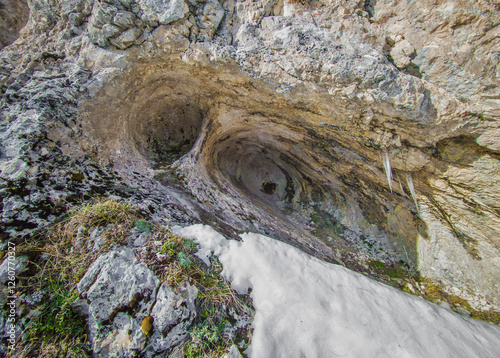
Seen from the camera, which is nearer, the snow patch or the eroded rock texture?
the snow patch

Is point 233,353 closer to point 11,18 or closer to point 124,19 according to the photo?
point 124,19

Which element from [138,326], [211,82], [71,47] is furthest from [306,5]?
[138,326]

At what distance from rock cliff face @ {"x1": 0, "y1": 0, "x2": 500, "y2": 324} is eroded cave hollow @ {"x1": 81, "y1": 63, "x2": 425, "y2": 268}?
0.11 ft

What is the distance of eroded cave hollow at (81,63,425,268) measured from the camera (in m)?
3.30

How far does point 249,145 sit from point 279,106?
2.33 m

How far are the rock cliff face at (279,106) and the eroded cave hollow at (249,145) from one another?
34 mm

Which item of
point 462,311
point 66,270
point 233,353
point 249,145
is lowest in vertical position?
point 66,270

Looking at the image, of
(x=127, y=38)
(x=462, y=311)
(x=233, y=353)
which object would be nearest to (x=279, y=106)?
(x=127, y=38)

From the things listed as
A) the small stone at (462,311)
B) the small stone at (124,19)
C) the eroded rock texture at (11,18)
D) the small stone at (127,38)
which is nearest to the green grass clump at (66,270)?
the small stone at (127,38)

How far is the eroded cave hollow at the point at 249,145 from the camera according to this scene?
3.30 meters

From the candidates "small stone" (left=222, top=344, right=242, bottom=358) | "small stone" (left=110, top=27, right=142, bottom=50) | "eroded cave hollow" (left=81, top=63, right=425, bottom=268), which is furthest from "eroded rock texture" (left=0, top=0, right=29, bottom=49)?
"small stone" (left=222, top=344, right=242, bottom=358)

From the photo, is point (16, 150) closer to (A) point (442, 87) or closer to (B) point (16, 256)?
(B) point (16, 256)

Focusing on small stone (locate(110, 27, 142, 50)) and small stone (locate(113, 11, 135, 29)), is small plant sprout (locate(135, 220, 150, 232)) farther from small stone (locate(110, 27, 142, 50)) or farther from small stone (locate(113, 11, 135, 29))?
small stone (locate(113, 11, 135, 29))

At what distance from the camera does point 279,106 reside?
348 cm
